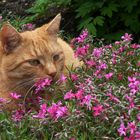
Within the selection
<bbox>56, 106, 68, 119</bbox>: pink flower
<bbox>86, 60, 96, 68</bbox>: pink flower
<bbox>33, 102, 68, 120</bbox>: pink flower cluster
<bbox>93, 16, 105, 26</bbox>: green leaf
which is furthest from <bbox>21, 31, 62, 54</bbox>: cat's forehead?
<bbox>93, 16, 105, 26</bbox>: green leaf

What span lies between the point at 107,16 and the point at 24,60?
2.98 meters

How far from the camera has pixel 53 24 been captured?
555 centimetres

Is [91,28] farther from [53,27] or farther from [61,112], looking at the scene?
[61,112]

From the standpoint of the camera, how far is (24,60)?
5.29m

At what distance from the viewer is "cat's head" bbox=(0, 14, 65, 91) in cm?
523

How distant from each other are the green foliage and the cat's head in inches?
86.7

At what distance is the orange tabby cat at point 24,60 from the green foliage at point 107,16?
218 centimetres

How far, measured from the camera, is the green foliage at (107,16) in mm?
7680

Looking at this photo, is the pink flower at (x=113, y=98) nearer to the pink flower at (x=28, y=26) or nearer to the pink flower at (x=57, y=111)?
the pink flower at (x=57, y=111)

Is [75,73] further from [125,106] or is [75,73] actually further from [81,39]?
[125,106]

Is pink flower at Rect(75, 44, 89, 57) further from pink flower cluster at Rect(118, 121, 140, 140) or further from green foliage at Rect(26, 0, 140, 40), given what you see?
green foliage at Rect(26, 0, 140, 40)

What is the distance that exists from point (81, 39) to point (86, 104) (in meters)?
1.96

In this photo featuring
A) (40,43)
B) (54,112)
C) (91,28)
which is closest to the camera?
(54,112)

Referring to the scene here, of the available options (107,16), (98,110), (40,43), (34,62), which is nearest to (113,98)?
(98,110)
